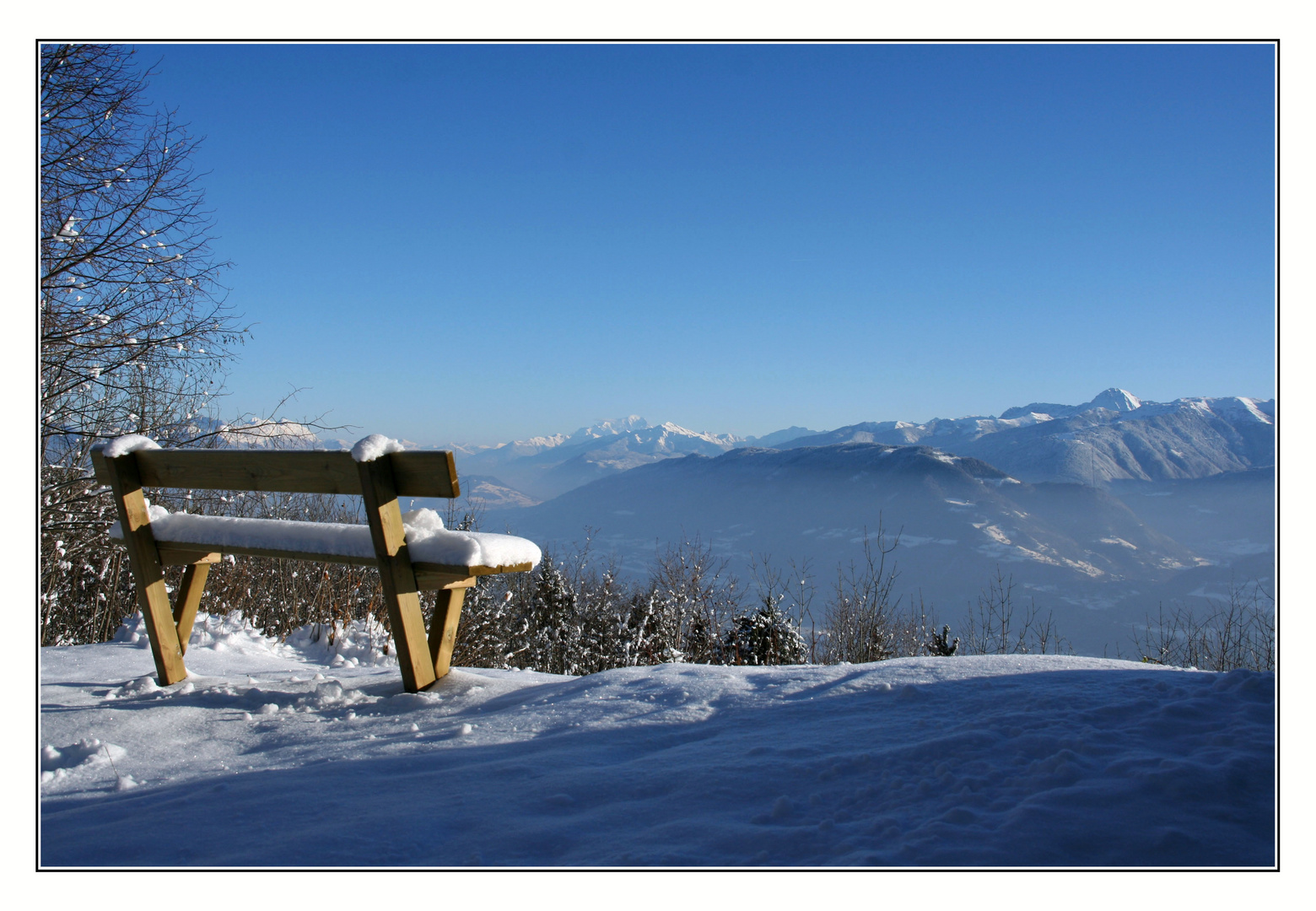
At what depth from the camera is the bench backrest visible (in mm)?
2842

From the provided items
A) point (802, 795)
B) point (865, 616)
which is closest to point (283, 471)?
point (802, 795)

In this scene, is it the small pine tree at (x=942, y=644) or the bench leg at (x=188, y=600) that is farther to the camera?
the small pine tree at (x=942, y=644)

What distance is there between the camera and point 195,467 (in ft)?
11.0

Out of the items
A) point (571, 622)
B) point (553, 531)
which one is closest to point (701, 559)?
point (571, 622)

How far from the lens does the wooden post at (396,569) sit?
2.90m

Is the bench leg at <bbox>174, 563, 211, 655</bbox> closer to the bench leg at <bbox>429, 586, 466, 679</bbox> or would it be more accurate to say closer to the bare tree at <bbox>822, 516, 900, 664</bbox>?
the bench leg at <bbox>429, 586, 466, 679</bbox>

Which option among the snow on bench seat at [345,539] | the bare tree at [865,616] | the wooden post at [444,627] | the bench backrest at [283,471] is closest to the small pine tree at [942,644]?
the bare tree at [865,616]

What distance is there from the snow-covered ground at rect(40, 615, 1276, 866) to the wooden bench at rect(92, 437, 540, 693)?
401 millimetres

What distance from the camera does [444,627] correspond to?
11.2ft

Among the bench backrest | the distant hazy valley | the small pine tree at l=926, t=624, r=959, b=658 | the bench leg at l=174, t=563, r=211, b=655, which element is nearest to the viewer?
the bench backrest

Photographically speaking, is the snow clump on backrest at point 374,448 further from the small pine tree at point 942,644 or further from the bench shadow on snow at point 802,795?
the small pine tree at point 942,644

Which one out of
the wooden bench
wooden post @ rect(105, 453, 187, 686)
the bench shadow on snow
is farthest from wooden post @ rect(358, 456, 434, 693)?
wooden post @ rect(105, 453, 187, 686)

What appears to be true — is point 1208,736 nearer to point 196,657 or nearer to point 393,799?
point 393,799

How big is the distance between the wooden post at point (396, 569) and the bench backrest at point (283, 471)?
6cm
